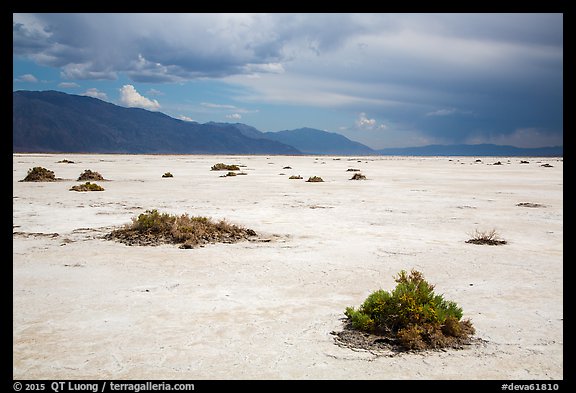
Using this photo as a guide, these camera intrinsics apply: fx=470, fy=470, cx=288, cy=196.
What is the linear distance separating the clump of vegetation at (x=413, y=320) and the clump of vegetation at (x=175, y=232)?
21.0 feet

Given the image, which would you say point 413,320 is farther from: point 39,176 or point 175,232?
point 39,176

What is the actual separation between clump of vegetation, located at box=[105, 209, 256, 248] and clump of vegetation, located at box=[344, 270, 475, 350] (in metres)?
6.40

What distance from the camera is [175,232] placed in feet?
40.0

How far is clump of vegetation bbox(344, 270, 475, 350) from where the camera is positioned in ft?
19.3

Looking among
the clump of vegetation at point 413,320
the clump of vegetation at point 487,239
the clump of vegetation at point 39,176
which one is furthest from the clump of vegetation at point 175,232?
the clump of vegetation at point 39,176

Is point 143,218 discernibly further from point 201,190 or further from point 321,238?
point 201,190

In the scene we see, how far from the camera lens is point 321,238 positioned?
43.1 ft

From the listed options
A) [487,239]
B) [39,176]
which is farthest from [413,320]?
[39,176]

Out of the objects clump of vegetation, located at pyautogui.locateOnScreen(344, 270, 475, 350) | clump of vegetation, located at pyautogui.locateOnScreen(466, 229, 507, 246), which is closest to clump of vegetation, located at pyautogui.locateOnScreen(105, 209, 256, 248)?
clump of vegetation, located at pyautogui.locateOnScreen(466, 229, 507, 246)

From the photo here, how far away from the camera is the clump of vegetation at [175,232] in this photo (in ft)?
39.7

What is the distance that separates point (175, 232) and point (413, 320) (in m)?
7.61

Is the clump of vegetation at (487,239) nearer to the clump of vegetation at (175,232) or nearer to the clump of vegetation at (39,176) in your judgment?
the clump of vegetation at (175,232)

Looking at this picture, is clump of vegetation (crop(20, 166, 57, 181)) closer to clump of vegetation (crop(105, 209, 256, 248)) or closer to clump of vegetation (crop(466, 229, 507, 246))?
clump of vegetation (crop(105, 209, 256, 248))
